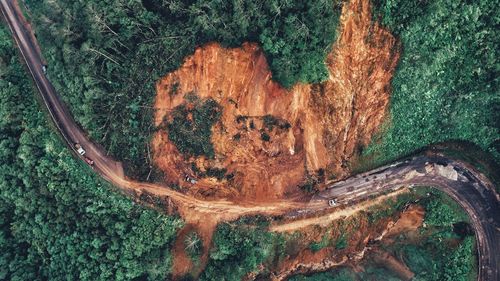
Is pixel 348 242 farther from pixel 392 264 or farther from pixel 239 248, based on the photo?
pixel 239 248

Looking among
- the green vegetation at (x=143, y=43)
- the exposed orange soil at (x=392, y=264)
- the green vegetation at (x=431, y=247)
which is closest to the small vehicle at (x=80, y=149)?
the green vegetation at (x=143, y=43)

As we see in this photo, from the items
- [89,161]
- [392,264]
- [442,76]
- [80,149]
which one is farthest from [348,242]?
[80,149]

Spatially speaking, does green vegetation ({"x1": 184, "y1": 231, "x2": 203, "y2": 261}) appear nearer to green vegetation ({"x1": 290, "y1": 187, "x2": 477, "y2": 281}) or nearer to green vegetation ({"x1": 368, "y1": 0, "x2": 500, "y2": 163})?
green vegetation ({"x1": 290, "y1": 187, "x2": 477, "y2": 281})

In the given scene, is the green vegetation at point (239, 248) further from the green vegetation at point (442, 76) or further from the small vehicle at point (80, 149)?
the small vehicle at point (80, 149)

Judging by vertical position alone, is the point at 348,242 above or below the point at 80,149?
below

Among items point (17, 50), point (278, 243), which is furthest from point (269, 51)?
point (17, 50)

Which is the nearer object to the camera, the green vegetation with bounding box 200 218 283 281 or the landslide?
the landslide

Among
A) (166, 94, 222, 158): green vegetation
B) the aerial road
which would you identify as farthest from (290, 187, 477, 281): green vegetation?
(166, 94, 222, 158): green vegetation
